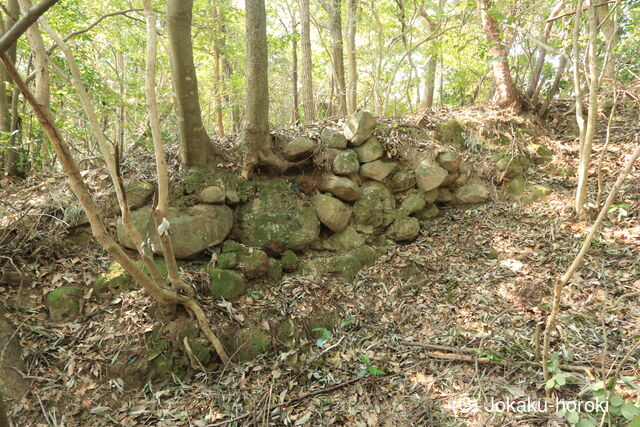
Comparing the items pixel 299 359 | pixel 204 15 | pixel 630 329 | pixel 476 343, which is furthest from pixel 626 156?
pixel 204 15

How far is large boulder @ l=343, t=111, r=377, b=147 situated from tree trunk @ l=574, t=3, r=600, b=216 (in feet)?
9.07

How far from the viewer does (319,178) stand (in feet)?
15.8

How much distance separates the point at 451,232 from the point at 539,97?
13.7 feet

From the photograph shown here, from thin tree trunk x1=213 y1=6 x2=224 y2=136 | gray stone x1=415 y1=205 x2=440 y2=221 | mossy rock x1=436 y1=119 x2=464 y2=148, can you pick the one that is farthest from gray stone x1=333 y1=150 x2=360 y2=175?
thin tree trunk x1=213 y1=6 x2=224 y2=136

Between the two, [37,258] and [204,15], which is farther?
[204,15]

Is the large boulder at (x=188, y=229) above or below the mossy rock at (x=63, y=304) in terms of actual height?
above

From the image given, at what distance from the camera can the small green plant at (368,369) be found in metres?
2.98

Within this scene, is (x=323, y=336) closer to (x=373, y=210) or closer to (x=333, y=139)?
(x=373, y=210)

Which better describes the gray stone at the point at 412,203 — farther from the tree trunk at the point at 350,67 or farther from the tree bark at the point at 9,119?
the tree bark at the point at 9,119

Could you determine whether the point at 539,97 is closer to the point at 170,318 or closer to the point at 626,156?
the point at 626,156

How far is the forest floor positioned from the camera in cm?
268

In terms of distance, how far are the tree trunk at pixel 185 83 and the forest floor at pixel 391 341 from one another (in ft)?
5.61

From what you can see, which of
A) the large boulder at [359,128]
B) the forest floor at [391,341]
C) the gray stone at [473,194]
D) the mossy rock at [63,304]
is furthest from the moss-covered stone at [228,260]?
the gray stone at [473,194]

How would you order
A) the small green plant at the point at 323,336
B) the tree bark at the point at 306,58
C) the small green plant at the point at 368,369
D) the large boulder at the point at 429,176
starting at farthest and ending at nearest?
the tree bark at the point at 306,58 < the large boulder at the point at 429,176 < the small green plant at the point at 323,336 < the small green plant at the point at 368,369
